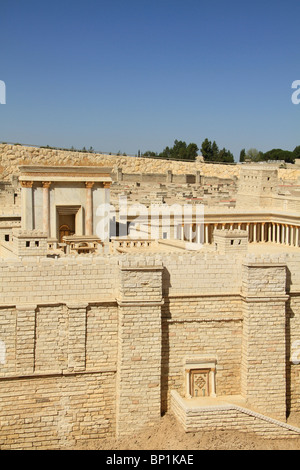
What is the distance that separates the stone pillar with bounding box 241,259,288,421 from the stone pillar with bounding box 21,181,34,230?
10.00 metres

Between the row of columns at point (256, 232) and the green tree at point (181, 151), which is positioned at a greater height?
the green tree at point (181, 151)

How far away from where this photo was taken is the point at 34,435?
13625 mm

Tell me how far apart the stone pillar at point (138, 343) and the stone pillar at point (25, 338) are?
178 cm

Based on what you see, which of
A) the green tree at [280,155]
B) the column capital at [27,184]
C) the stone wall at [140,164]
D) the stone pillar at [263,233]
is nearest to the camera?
the column capital at [27,184]

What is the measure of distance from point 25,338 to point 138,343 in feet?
7.52

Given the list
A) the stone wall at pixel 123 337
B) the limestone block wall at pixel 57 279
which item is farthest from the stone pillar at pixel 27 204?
the limestone block wall at pixel 57 279

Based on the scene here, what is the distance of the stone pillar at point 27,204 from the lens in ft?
73.2

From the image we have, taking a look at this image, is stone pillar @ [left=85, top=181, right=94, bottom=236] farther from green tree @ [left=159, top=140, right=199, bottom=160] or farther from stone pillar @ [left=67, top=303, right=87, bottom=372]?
green tree @ [left=159, top=140, right=199, bottom=160]

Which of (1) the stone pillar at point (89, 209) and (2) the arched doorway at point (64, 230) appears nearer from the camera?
(1) the stone pillar at point (89, 209)

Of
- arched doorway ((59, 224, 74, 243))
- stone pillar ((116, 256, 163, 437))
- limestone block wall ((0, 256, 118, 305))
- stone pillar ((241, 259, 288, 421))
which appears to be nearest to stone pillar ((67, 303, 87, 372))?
limestone block wall ((0, 256, 118, 305))

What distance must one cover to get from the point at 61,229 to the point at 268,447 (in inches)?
469

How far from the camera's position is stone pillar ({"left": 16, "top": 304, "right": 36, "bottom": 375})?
13.4 m

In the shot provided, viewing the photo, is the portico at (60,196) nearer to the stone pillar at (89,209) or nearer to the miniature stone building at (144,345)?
the stone pillar at (89,209)

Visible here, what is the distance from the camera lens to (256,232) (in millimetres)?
28844
